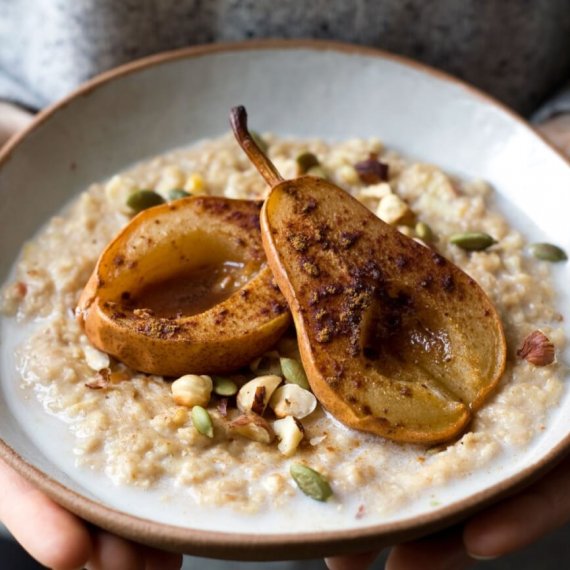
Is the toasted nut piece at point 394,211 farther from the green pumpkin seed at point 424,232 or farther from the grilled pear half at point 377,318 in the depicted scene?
the grilled pear half at point 377,318

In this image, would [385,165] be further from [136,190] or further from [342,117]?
[136,190]

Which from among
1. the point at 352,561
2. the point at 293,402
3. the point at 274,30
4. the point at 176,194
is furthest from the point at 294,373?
the point at 274,30

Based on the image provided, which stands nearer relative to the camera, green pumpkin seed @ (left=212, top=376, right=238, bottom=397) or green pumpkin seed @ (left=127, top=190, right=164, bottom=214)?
green pumpkin seed @ (left=212, top=376, right=238, bottom=397)

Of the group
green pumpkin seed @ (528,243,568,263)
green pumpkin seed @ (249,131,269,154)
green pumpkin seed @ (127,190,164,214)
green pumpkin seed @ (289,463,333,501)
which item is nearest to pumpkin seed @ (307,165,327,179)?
green pumpkin seed @ (249,131,269,154)

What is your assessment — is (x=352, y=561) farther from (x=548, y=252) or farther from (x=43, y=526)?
(x=548, y=252)

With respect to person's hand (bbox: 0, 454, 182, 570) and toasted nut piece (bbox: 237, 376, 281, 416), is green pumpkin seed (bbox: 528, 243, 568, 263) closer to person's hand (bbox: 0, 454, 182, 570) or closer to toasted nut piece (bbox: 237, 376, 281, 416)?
toasted nut piece (bbox: 237, 376, 281, 416)
